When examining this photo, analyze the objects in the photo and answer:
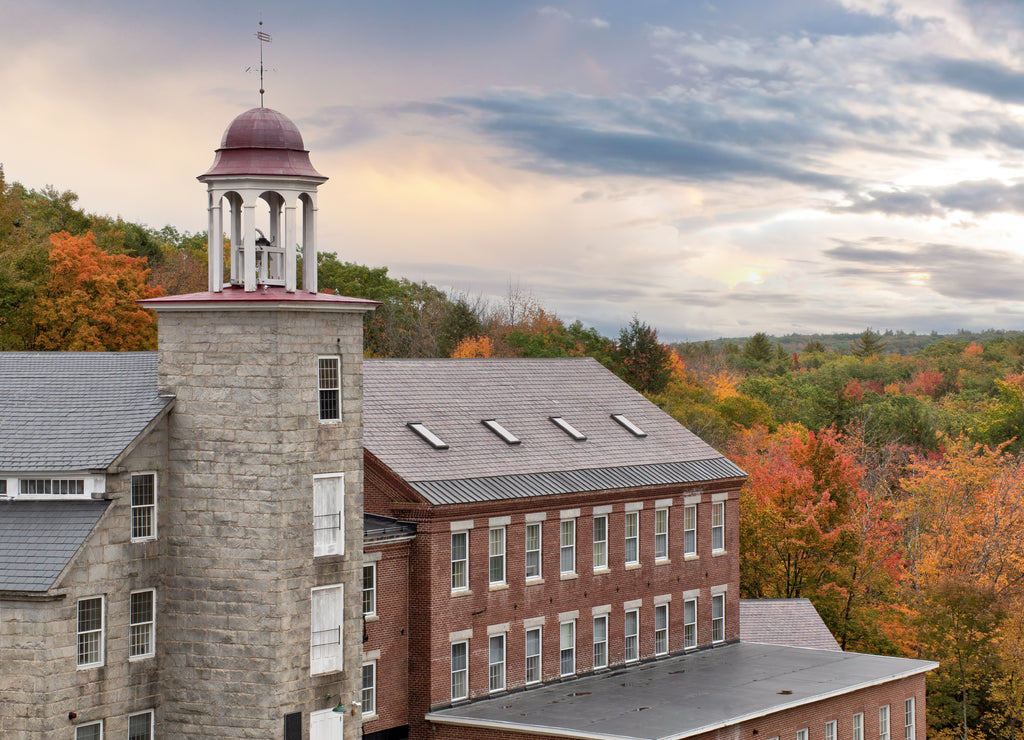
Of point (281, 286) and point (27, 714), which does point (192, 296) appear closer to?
point (281, 286)

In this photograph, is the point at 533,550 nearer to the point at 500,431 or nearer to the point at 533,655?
the point at 533,655

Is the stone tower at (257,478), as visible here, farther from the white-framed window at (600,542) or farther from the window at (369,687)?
the white-framed window at (600,542)

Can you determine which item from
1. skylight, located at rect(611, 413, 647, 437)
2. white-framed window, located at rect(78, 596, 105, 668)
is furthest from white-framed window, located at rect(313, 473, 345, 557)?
skylight, located at rect(611, 413, 647, 437)

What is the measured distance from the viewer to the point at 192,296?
35.1m

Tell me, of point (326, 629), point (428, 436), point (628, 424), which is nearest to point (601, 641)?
point (628, 424)

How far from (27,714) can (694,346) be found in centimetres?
13491

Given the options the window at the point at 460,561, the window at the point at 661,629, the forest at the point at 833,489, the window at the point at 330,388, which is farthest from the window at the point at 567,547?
the forest at the point at 833,489

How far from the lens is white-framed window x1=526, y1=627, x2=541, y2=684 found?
45719mm

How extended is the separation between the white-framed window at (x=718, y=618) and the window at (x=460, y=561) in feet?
51.1

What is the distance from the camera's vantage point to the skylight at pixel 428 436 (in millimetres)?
44875

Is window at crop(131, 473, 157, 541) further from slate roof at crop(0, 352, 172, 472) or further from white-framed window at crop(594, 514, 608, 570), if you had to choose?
white-framed window at crop(594, 514, 608, 570)

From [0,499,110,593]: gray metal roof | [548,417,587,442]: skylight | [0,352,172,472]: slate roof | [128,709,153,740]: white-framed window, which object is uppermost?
[0,352,172,472]: slate roof

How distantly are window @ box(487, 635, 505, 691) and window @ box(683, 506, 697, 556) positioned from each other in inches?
456

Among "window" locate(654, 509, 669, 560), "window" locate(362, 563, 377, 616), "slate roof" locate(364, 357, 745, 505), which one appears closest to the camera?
"window" locate(362, 563, 377, 616)
